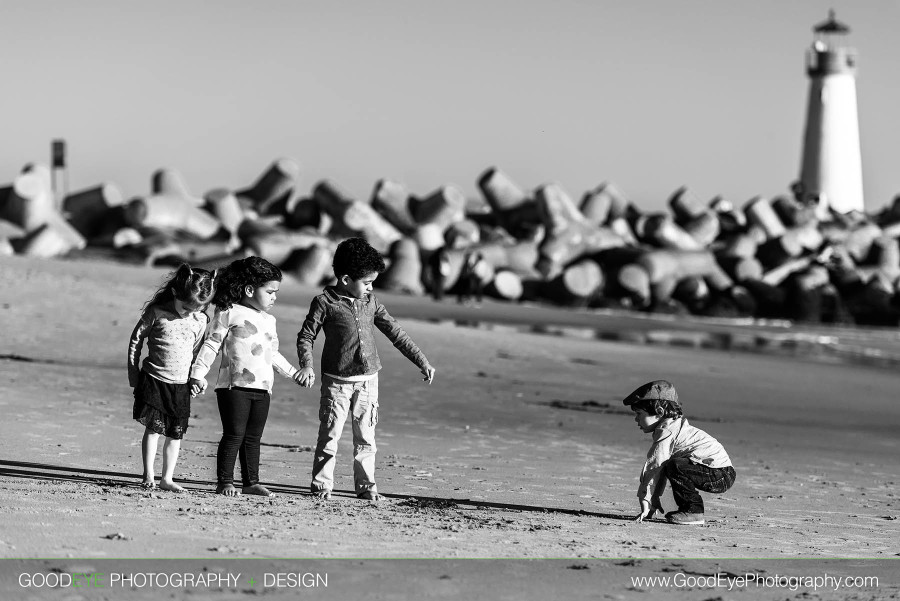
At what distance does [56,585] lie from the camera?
3791 mm

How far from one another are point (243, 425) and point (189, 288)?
2.13ft

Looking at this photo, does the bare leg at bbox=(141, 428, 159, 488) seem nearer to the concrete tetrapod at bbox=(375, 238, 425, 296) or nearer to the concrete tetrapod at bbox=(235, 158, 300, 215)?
the concrete tetrapod at bbox=(375, 238, 425, 296)

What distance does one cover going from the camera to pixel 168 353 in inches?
235

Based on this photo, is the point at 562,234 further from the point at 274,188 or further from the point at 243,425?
the point at 243,425

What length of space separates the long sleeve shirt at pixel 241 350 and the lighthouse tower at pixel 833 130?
45123 mm

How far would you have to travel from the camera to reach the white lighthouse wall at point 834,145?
49250 mm

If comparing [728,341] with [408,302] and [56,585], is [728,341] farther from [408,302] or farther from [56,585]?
[56,585]

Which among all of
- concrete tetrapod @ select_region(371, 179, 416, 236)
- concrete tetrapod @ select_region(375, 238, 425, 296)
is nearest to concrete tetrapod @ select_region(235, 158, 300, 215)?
concrete tetrapod @ select_region(371, 179, 416, 236)

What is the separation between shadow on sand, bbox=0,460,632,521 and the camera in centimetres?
569

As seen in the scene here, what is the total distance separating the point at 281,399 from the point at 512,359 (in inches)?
164

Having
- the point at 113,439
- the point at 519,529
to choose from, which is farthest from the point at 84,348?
the point at 519,529

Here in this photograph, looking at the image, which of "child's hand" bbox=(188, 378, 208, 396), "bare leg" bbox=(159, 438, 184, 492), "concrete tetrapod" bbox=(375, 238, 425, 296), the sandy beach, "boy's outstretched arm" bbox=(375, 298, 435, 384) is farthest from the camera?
"concrete tetrapod" bbox=(375, 238, 425, 296)

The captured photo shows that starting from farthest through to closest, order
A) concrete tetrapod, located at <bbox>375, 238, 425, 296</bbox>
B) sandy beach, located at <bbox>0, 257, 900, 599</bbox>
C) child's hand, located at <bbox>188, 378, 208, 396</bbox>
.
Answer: concrete tetrapod, located at <bbox>375, 238, 425, 296</bbox>, child's hand, located at <bbox>188, 378, 208, 396</bbox>, sandy beach, located at <bbox>0, 257, 900, 599</bbox>

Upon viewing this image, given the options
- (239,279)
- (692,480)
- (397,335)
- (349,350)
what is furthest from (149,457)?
(692,480)
